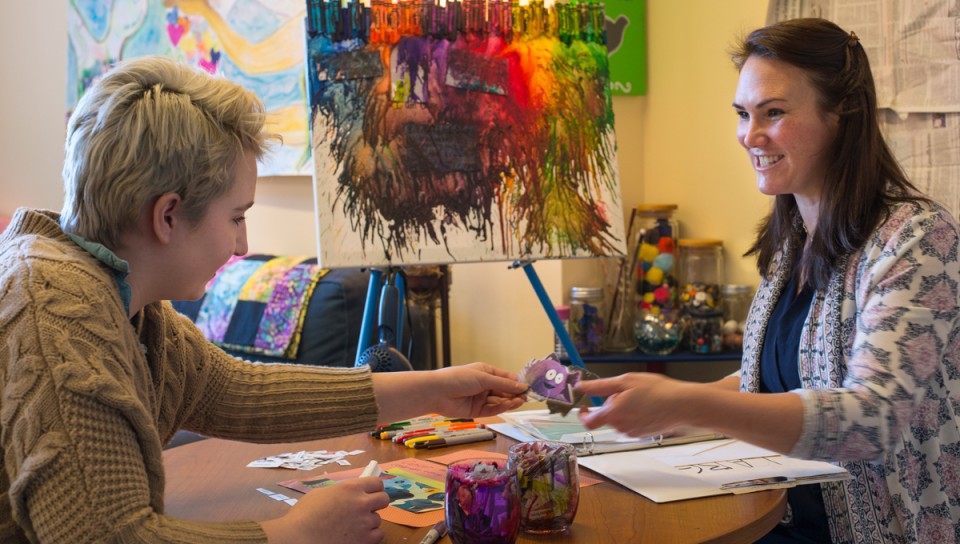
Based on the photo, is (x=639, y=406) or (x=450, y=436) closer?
(x=639, y=406)

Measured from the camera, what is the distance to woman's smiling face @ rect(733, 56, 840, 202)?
1696mm

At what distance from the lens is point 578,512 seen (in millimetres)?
1303

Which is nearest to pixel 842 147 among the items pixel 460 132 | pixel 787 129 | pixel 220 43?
pixel 787 129

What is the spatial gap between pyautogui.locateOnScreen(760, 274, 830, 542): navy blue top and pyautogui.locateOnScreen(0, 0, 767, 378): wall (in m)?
1.53

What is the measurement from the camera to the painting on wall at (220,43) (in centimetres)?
383

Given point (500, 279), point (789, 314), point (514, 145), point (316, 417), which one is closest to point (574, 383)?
point (316, 417)

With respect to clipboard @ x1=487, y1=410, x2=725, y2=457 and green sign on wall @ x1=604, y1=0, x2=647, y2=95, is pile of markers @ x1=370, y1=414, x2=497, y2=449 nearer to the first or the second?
clipboard @ x1=487, y1=410, x2=725, y2=457

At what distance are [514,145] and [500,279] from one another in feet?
4.00

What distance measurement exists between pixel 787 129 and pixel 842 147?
0.33 feet

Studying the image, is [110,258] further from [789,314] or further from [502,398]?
[789,314]

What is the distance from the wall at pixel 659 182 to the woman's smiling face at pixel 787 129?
60.5 inches

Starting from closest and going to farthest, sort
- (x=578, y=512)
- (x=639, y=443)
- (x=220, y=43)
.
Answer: (x=578, y=512) → (x=639, y=443) → (x=220, y=43)

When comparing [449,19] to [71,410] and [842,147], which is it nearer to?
[842,147]

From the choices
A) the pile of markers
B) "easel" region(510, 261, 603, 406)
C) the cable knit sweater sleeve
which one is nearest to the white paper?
the pile of markers
